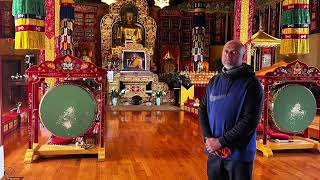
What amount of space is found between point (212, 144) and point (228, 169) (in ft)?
0.59

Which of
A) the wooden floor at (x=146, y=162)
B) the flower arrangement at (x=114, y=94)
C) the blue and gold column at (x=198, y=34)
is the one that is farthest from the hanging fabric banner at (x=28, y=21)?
the blue and gold column at (x=198, y=34)

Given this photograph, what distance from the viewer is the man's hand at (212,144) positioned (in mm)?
2113

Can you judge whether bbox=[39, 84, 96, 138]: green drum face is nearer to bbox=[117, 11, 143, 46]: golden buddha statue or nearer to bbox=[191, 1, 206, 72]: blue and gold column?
bbox=[191, 1, 206, 72]: blue and gold column

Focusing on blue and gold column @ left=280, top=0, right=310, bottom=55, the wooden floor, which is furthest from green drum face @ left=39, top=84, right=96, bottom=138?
blue and gold column @ left=280, top=0, right=310, bottom=55

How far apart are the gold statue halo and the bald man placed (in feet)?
40.8

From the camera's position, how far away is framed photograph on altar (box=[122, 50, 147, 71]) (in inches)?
528

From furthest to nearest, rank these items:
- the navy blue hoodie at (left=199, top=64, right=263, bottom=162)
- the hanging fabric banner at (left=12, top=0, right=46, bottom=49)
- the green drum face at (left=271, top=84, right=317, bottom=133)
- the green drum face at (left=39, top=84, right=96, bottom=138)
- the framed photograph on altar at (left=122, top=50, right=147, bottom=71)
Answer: the framed photograph on altar at (left=122, top=50, right=147, bottom=71) → the green drum face at (left=271, top=84, right=317, bottom=133) → the hanging fabric banner at (left=12, top=0, right=46, bottom=49) → the green drum face at (left=39, top=84, right=96, bottom=138) → the navy blue hoodie at (left=199, top=64, right=263, bottom=162)

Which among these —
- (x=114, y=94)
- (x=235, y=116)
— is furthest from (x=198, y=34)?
(x=235, y=116)

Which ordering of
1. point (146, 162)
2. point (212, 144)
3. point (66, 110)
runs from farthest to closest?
point (66, 110) → point (146, 162) → point (212, 144)

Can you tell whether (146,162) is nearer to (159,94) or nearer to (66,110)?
(66,110)

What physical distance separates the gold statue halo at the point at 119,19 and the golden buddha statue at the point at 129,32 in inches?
10.6

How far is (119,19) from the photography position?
14953 millimetres

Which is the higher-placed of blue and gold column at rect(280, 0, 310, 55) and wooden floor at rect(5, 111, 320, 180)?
blue and gold column at rect(280, 0, 310, 55)

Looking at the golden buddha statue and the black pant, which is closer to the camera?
the black pant
